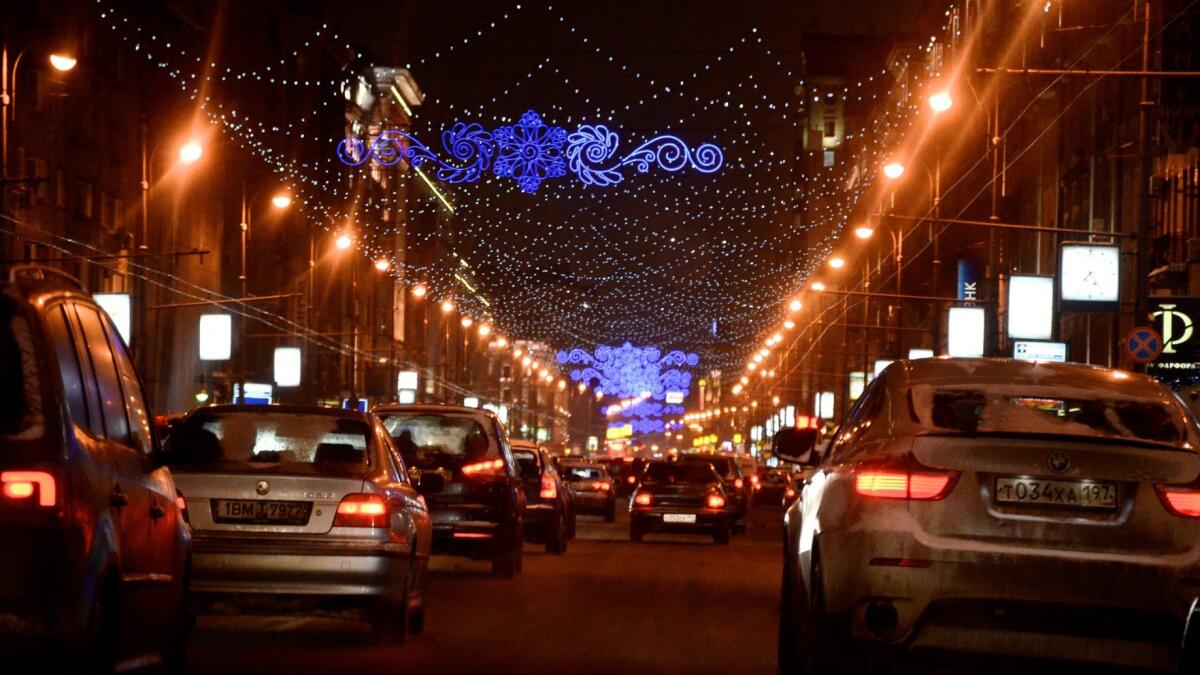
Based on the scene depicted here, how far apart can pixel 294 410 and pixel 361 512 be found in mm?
1551

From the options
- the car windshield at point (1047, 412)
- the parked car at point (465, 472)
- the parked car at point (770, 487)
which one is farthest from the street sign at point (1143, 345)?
the parked car at point (770, 487)

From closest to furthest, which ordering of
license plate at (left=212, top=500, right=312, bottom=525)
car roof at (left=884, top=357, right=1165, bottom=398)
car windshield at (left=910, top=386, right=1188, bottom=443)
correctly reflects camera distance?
1. car windshield at (left=910, top=386, right=1188, bottom=443)
2. car roof at (left=884, top=357, right=1165, bottom=398)
3. license plate at (left=212, top=500, right=312, bottom=525)

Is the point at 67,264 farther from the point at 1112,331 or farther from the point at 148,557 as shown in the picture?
the point at 148,557

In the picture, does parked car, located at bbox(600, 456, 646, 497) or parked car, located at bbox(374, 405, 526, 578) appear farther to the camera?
parked car, located at bbox(600, 456, 646, 497)

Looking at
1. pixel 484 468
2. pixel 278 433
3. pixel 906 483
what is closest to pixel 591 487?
pixel 484 468

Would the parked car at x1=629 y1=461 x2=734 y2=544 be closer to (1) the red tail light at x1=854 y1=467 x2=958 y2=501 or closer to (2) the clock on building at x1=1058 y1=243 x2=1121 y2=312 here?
(2) the clock on building at x1=1058 y1=243 x2=1121 y2=312

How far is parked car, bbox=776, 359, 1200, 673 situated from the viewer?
9133mm

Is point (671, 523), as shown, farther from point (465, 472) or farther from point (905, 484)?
point (905, 484)

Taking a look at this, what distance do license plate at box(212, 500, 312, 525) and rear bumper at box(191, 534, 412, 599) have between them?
0.14 meters

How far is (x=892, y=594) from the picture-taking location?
30.7 feet

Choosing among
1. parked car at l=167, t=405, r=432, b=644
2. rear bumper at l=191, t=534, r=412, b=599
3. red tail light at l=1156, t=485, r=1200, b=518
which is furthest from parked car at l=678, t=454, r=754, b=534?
red tail light at l=1156, t=485, r=1200, b=518

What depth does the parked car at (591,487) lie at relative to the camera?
50.8 m

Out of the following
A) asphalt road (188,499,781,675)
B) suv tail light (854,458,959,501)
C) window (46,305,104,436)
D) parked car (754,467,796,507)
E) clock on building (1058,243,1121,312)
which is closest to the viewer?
window (46,305,104,436)

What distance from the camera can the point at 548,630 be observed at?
1589 cm
